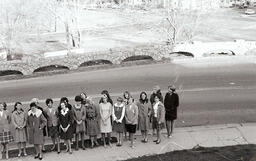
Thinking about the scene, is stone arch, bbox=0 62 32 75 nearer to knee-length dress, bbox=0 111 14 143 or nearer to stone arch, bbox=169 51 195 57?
stone arch, bbox=169 51 195 57

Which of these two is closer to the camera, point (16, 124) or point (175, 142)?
point (16, 124)

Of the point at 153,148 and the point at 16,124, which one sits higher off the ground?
the point at 16,124

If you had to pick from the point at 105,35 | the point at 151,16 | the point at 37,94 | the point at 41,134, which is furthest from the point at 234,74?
the point at 151,16

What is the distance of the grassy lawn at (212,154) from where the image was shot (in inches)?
426

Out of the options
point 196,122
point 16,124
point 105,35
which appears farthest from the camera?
point 105,35

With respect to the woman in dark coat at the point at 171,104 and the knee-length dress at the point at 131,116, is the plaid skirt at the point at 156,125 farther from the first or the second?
the knee-length dress at the point at 131,116

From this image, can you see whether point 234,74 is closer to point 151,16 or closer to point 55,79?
point 55,79

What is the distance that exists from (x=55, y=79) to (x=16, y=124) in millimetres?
9698

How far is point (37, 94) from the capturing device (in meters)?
18.7

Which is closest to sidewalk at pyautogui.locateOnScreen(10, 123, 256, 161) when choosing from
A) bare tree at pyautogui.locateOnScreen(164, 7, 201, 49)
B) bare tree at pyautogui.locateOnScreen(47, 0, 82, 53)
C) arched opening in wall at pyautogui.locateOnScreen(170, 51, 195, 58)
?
Result: arched opening in wall at pyautogui.locateOnScreen(170, 51, 195, 58)

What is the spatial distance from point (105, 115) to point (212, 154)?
3.00 m

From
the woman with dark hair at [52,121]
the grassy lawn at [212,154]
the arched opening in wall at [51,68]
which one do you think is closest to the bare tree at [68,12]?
the arched opening in wall at [51,68]

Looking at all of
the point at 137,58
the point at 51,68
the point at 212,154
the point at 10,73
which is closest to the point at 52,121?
the point at 212,154

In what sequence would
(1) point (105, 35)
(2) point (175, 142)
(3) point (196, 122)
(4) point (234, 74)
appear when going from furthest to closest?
(1) point (105, 35), (4) point (234, 74), (3) point (196, 122), (2) point (175, 142)
